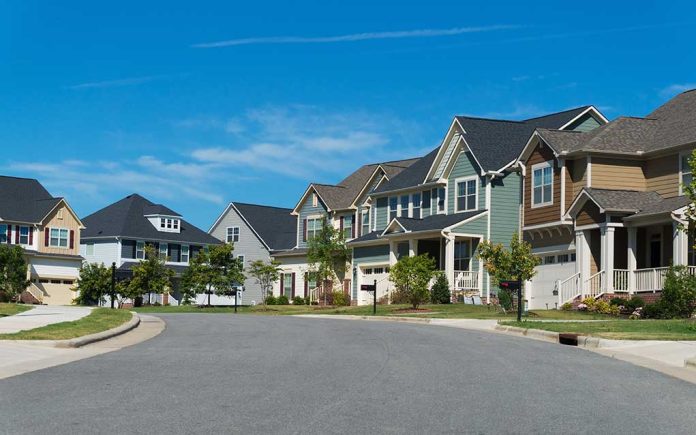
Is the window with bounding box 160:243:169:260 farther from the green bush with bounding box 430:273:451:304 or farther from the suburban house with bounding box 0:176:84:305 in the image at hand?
the green bush with bounding box 430:273:451:304

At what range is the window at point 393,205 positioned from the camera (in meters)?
57.8

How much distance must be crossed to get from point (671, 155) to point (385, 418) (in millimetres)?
31382

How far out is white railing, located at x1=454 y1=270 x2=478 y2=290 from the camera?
48.9 meters

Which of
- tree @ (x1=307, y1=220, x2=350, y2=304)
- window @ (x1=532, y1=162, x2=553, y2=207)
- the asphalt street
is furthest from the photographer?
tree @ (x1=307, y1=220, x2=350, y2=304)

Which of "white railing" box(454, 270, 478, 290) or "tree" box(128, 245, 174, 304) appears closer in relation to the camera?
"white railing" box(454, 270, 478, 290)

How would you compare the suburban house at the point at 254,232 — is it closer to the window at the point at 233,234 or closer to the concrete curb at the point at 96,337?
the window at the point at 233,234

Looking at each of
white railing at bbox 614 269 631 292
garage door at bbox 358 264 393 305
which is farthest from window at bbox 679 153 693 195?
garage door at bbox 358 264 393 305

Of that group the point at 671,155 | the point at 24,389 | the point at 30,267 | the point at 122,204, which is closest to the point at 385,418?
the point at 24,389

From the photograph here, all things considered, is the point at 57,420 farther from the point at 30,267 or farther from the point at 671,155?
the point at 30,267

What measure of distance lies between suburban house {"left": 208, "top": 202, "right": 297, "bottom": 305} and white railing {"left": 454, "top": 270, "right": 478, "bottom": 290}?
77.2 feet

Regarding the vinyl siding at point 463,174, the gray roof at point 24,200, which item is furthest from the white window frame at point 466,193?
the gray roof at point 24,200

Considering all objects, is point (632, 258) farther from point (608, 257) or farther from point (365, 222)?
point (365, 222)

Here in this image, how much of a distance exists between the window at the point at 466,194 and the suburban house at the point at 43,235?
3233 cm

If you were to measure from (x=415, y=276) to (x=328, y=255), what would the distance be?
16946 millimetres
